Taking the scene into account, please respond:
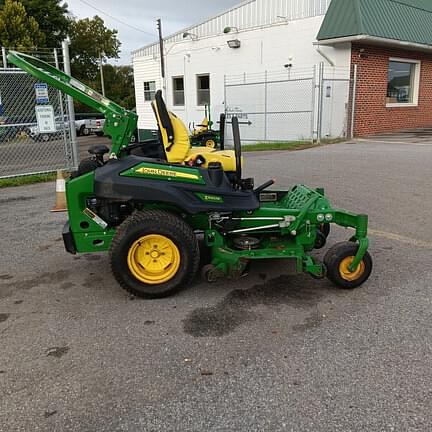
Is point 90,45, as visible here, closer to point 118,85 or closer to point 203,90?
point 118,85

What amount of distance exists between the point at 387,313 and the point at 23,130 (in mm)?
10457

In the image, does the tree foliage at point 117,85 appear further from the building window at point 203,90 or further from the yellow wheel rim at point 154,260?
the yellow wheel rim at point 154,260

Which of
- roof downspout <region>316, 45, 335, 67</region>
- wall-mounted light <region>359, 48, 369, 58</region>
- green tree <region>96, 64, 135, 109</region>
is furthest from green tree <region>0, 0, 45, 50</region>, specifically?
wall-mounted light <region>359, 48, 369, 58</region>

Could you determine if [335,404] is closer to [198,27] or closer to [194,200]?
[194,200]

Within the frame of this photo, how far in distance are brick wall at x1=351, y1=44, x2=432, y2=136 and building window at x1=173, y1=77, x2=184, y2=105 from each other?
1021cm

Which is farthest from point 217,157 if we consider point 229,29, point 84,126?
point 84,126

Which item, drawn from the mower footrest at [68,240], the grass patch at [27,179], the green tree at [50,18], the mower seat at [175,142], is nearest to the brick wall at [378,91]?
the grass patch at [27,179]

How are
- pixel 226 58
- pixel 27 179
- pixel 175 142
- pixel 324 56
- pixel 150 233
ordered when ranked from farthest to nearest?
pixel 226 58, pixel 324 56, pixel 27 179, pixel 175 142, pixel 150 233

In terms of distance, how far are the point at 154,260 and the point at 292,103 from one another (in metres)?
14.7

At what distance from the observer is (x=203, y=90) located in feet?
72.7

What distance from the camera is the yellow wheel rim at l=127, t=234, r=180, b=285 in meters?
3.75

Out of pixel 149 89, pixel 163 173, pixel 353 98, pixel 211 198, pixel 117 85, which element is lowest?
pixel 211 198

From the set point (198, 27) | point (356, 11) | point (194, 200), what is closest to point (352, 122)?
point (356, 11)

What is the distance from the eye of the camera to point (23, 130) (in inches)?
448
